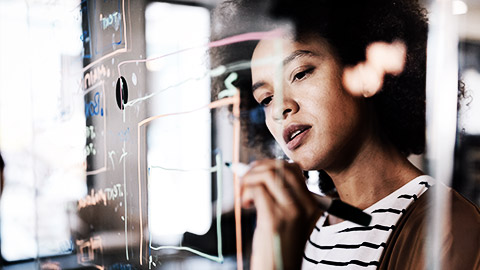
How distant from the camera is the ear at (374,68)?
33.4 inches

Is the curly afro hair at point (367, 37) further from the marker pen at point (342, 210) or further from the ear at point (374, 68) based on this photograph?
the marker pen at point (342, 210)

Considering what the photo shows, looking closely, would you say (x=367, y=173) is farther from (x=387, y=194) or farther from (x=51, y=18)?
(x=51, y=18)

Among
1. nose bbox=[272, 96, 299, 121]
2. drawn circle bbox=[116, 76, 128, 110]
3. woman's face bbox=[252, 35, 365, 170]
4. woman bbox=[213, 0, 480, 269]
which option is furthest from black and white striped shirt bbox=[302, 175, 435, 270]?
drawn circle bbox=[116, 76, 128, 110]

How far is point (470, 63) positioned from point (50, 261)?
2278 mm

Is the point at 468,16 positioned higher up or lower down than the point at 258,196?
higher up

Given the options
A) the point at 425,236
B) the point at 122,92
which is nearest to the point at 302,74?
the point at 425,236

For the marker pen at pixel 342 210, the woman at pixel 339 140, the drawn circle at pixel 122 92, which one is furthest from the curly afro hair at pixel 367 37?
the drawn circle at pixel 122 92

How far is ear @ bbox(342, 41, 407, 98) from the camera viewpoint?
0.85 m

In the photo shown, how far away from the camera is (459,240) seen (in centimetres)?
80

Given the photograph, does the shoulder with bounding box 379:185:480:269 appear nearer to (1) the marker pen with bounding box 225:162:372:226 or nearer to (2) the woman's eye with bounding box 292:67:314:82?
(1) the marker pen with bounding box 225:162:372:226

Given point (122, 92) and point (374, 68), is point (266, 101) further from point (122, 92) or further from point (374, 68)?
point (122, 92)

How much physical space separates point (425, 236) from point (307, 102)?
13.7 inches

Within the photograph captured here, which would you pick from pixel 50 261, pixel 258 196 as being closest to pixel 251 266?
pixel 258 196

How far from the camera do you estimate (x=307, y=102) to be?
1033 millimetres
